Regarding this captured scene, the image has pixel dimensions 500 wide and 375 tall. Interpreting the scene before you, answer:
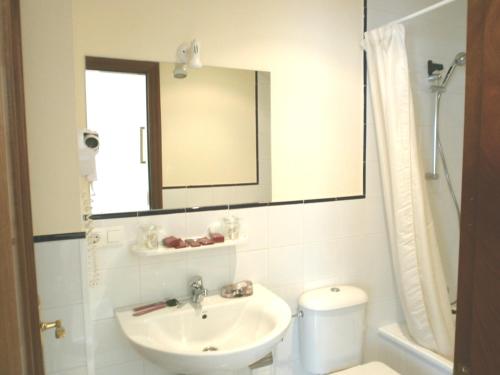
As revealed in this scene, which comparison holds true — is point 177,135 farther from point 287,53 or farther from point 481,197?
point 481,197

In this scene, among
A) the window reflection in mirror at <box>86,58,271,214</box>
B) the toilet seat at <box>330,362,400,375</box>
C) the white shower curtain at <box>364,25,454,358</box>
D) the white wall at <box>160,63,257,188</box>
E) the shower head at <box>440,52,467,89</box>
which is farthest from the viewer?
the shower head at <box>440,52,467,89</box>

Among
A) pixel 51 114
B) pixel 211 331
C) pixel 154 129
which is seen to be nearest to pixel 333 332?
pixel 211 331

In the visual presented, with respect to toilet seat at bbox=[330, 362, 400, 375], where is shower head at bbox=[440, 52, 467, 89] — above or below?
above

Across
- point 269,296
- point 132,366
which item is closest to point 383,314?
point 269,296

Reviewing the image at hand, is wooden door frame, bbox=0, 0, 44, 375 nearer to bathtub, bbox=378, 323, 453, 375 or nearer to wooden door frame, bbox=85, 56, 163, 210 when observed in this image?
wooden door frame, bbox=85, 56, 163, 210

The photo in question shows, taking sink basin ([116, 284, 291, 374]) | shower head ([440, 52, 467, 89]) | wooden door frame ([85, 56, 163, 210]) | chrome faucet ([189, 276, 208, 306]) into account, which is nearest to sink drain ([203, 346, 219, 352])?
sink basin ([116, 284, 291, 374])

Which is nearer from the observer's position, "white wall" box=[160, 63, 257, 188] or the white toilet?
"white wall" box=[160, 63, 257, 188]

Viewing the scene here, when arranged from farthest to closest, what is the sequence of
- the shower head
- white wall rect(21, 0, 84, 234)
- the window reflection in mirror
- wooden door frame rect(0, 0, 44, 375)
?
1. the shower head
2. the window reflection in mirror
3. white wall rect(21, 0, 84, 234)
4. wooden door frame rect(0, 0, 44, 375)

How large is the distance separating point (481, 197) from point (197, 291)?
1.28m

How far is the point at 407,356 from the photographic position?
6.53 ft

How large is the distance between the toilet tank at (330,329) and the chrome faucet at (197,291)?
55 centimetres

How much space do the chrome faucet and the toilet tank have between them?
555 millimetres

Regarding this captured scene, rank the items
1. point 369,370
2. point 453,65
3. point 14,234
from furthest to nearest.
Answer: point 453,65, point 369,370, point 14,234

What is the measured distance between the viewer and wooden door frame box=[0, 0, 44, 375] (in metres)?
0.48
